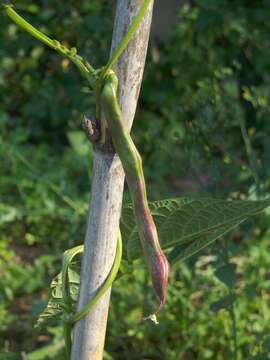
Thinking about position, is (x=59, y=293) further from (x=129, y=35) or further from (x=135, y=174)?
(x=129, y=35)

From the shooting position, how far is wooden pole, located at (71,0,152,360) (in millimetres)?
1120

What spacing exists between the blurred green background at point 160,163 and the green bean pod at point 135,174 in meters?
0.73

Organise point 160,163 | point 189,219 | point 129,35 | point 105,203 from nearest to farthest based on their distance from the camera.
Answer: point 129,35 < point 105,203 < point 189,219 < point 160,163

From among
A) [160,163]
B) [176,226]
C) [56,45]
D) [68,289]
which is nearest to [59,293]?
[68,289]

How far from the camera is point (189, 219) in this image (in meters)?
1.34

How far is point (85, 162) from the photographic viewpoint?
8.76ft

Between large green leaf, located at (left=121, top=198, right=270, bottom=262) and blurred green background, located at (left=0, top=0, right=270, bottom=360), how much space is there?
52 cm

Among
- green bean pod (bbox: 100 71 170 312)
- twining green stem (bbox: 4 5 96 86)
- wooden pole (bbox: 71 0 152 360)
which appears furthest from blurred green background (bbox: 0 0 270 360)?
twining green stem (bbox: 4 5 96 86)

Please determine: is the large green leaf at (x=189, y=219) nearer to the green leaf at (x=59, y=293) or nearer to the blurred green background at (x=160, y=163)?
the green leaf at (x=59, y=293)

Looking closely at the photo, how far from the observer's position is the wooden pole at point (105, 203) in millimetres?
1120

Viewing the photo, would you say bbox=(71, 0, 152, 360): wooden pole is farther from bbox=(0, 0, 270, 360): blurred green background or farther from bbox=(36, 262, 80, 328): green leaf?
bbox=(0, 0, 270, 360): blurred green background

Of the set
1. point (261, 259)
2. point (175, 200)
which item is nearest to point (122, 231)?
point (175, 200)

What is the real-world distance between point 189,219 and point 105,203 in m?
0.20

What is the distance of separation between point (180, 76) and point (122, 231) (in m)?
2.49
